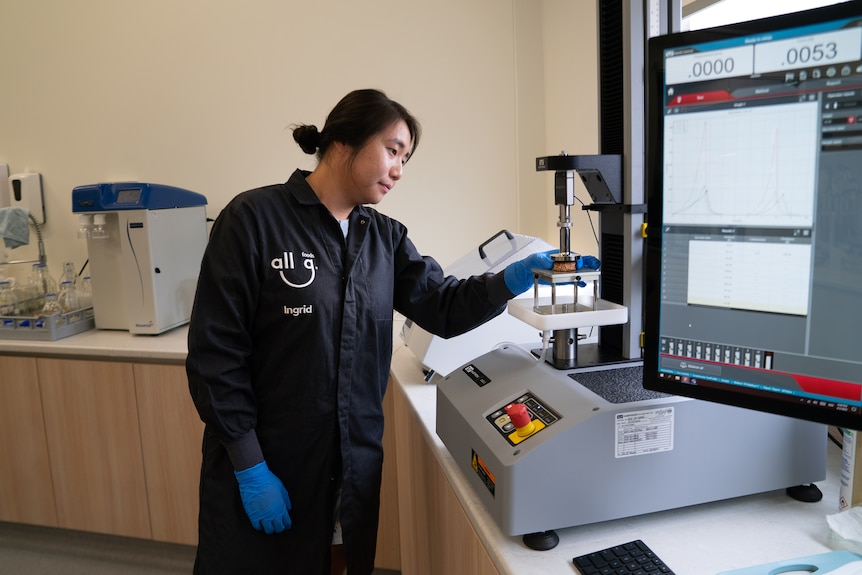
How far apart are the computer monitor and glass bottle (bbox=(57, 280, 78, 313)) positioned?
251 cm

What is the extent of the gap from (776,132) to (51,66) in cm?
305

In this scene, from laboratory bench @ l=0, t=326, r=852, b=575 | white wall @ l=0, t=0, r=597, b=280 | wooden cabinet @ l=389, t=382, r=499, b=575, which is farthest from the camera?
white wall @ l=0, t=0, r=597, b=280

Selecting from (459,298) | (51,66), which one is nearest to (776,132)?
(459,298)

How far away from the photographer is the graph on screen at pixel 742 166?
73cm

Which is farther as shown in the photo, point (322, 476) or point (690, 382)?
point (322, 476)

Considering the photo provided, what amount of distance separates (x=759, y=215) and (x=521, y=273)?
568mm

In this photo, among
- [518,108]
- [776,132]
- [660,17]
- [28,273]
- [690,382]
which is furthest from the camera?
[28,273]

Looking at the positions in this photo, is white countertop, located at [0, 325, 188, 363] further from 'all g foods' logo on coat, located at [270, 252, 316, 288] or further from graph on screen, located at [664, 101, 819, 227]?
graph on screen, located at [664, 101, 819, 227]

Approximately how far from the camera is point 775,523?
919 millimetres

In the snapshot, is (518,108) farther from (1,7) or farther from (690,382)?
(1,7)

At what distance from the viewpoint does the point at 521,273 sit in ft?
4.23

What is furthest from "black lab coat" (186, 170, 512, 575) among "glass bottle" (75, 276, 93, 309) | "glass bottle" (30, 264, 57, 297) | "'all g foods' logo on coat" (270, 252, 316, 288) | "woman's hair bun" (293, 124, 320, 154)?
"glass bottle" (30, 264, 57, 297)

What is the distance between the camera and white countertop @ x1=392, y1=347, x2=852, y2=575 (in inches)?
33.0

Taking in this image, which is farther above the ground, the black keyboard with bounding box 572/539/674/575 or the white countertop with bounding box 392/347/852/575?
the black keyboard with bounding box 572/539/674/575
